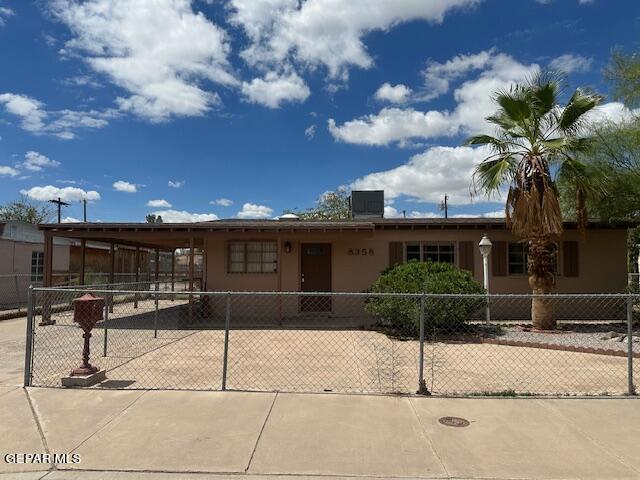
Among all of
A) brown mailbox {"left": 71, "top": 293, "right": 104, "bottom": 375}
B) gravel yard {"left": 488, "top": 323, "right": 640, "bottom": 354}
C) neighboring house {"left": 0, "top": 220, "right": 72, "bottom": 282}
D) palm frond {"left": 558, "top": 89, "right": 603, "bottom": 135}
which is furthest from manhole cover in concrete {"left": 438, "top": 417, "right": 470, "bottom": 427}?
neighboring house {"left": 0, "top": 220, "right": 72, "bottom": 282}

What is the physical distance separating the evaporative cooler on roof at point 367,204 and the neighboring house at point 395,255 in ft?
18.5

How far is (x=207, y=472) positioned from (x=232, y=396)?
2.05 meters

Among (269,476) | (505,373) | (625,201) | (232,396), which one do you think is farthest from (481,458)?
(625,201)

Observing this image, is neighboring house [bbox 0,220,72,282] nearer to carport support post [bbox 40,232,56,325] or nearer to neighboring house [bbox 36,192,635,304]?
carport support post [bbox 40,232,56,325]

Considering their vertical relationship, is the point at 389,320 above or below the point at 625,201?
below

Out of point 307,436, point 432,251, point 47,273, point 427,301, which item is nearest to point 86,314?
point 307,436

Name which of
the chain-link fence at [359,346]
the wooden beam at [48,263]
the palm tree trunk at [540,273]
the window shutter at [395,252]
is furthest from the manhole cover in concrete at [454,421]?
the wooden beam at [48,263]

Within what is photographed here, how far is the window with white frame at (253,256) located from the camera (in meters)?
15.4

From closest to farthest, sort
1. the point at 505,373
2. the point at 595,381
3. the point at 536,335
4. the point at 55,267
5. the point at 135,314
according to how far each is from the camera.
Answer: the point at 595,381 → the point at 505,373 → the point at 536,335 → the point at 135,314 → the point at 55,267

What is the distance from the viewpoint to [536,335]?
445 inches

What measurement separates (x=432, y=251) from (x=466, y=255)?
101cm

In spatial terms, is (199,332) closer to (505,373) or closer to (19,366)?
(19,366)

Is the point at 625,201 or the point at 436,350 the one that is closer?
the point at 436,350

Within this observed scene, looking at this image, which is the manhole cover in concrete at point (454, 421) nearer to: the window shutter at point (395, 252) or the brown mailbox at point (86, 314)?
the brown mailbox at point (86, 314)
